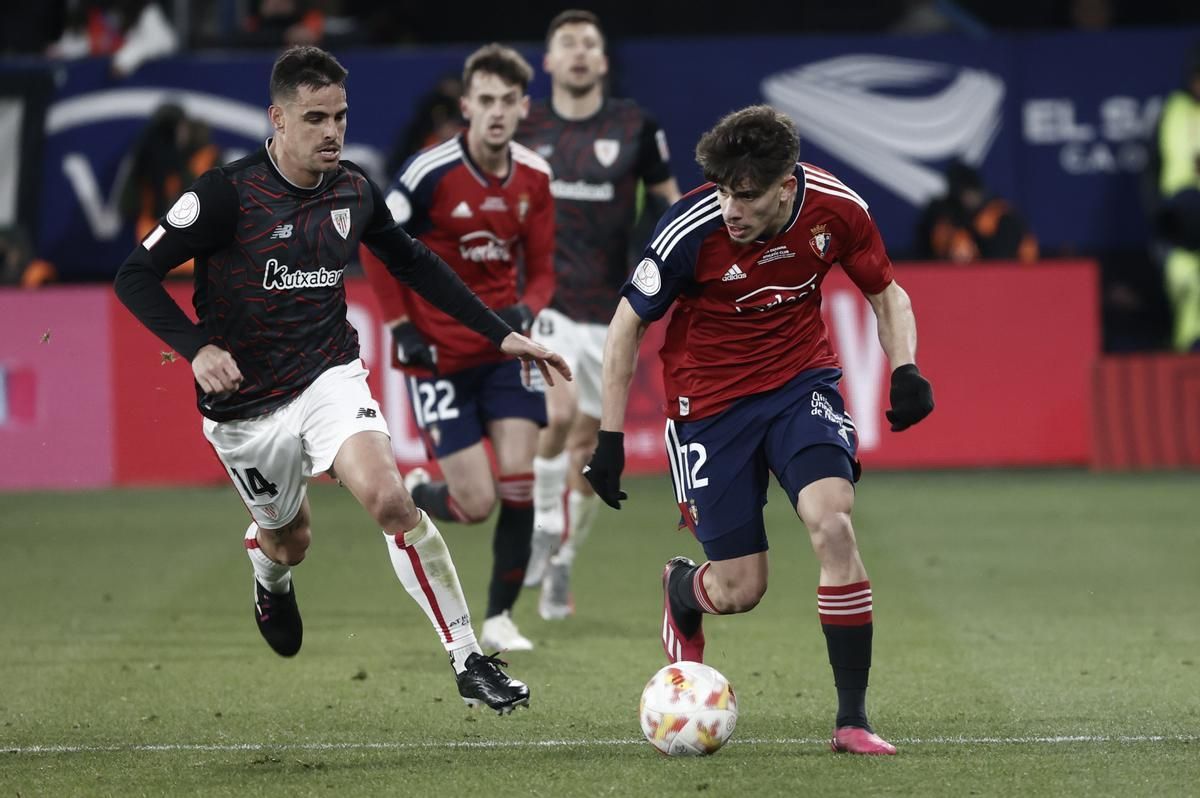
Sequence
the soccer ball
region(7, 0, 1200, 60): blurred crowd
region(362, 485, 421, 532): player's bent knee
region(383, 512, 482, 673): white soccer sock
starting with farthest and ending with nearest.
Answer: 1. region(7, 0, 1200, 60): blurred crowd
2. region(383, 512, 482, 673): white soccer sock
3. region(362, 485, 421, 532): player's bent knee
4. the soccer ball

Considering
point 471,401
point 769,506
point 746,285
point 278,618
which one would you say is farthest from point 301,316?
point 769,506

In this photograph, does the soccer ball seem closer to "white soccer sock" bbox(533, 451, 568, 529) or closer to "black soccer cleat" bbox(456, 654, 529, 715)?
"black soccer cleat" bbox(456, 654, 529, 715)

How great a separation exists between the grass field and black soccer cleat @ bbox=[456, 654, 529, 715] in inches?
5.6

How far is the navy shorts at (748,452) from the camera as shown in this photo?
6.03 meters

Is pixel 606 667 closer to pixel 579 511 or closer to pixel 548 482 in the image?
pixel 548 482

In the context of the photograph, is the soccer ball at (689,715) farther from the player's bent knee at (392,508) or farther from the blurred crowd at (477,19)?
the blurred crowd at (477,19)

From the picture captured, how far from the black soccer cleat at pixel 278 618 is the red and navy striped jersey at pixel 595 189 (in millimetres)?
2455

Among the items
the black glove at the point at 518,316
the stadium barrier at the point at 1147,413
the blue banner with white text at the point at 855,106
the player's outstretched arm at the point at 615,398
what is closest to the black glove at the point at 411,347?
the black glove at the point at 518,316

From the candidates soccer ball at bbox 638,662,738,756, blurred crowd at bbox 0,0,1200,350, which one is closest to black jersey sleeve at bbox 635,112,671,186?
soccer ball at bbox 638,662,738,756

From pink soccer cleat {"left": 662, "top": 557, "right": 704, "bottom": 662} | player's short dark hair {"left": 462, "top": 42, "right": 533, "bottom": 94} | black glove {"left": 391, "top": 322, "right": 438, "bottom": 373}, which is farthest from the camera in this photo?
player's short dark hair {"left": 462, "top": 42, "right": 533, "bottom": 94}

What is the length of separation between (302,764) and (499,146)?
3208mm

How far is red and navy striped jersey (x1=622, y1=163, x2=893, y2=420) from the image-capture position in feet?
→ 19.7

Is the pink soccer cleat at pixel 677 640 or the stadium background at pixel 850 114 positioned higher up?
the stadium background at pixel 850 114

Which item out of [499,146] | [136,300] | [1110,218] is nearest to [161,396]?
[499,146]
